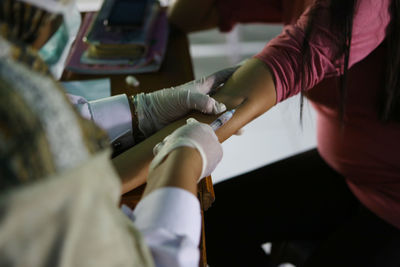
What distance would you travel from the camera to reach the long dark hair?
82 centimetres

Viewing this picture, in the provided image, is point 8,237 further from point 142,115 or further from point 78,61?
point 78,61

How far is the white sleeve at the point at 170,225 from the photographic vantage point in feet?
1.66

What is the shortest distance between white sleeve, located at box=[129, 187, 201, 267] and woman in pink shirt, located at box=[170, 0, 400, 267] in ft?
1.16

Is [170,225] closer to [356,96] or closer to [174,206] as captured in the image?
[174,206]

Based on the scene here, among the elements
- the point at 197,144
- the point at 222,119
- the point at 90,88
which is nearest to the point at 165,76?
the point at 90,88

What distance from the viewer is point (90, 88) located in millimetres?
1044

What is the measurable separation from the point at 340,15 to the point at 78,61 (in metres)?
A: 0.75

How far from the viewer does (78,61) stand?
1133 millimetres

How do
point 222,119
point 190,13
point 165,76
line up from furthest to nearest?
point 190,13
point 165,76
point 222,119

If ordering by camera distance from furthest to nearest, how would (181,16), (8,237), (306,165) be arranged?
(181,16) < (306,165) < (8,237)

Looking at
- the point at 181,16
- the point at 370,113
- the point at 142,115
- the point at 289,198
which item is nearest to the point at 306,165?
the point at 289,198

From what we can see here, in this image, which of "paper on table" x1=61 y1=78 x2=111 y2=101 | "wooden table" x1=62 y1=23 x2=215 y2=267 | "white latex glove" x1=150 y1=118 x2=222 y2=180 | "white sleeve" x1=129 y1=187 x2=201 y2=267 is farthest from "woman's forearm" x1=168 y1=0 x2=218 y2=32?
"white sleeve" x1=129 y1=187 x2=201 y2=267

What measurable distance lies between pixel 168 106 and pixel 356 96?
500mm

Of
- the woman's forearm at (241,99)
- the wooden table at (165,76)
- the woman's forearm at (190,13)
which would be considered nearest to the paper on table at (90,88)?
the wooden table at (165,76)
